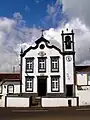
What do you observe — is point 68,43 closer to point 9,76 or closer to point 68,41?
point 68,41

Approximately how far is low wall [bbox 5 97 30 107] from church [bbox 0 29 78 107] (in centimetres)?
482

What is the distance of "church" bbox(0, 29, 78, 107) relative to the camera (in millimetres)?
37844

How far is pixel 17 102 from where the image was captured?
32094 millimetres

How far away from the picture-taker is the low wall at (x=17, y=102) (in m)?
31.9

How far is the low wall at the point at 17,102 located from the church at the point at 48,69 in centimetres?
482

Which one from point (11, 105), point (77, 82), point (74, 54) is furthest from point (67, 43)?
point (11, 105)

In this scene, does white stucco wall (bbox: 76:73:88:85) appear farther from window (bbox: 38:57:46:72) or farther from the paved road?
the paved road

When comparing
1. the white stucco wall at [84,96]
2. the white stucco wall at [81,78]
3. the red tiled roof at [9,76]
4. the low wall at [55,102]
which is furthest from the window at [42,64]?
the low wall at [55,102]

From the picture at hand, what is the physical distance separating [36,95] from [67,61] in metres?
6.59

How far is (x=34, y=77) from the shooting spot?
3844 cm

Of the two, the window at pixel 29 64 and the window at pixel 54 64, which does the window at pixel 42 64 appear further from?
the window at pixel 54 64

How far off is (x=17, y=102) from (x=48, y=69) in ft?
27.1

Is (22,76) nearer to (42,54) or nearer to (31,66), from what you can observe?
(31,66)

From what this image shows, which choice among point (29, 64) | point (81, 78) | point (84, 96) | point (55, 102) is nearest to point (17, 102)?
point (55, 102)
